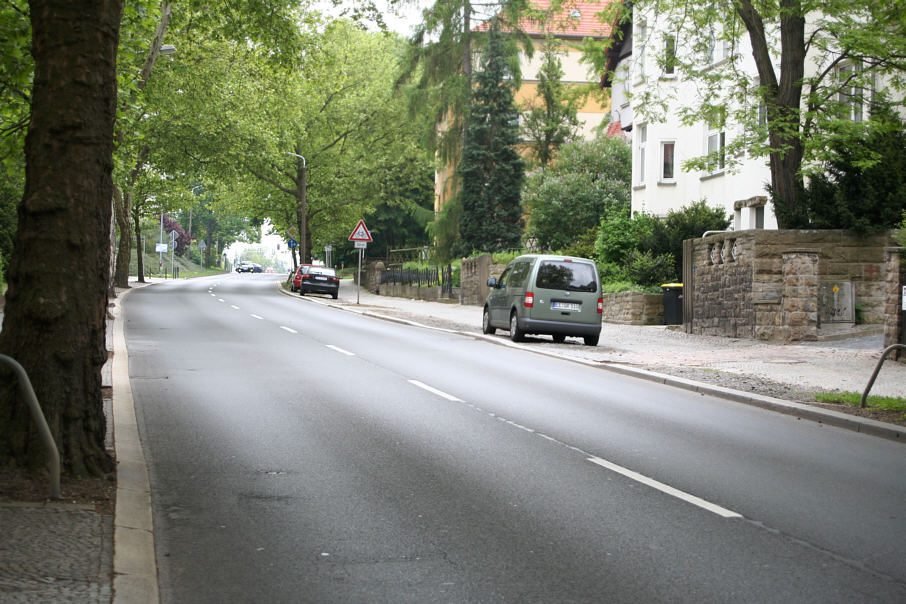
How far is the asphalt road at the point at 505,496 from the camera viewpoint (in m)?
4.84

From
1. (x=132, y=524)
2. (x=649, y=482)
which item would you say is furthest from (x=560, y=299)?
(x=132, y=524)

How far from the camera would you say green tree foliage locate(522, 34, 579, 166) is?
5491 cm

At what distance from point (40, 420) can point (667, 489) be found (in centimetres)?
408

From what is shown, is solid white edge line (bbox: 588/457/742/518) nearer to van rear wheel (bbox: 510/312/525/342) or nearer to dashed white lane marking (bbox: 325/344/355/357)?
dashed white lane marking (bbox: 325/344/355/357)

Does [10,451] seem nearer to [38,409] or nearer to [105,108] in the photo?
[38,409]

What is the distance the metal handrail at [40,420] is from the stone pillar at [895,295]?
1339 cm

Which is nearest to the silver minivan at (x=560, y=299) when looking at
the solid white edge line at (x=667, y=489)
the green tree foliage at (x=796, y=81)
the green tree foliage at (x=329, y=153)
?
the green tree foliage at (x=796, y=81)

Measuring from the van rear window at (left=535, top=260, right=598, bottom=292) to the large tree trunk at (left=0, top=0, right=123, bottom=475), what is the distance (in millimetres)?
15074

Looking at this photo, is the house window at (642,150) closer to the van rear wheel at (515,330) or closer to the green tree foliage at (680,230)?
the green tree foliage at (680,230)

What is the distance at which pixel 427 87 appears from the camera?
44.7 metres

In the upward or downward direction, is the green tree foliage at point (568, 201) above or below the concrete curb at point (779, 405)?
above

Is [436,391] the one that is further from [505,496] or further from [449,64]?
[449,64]

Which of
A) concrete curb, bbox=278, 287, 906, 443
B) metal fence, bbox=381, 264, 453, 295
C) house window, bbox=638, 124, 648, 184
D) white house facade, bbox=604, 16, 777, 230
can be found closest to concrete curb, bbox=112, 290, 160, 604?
concrete curb, bbox=278, 287, 906, 443

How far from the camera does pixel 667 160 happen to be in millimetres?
35594
